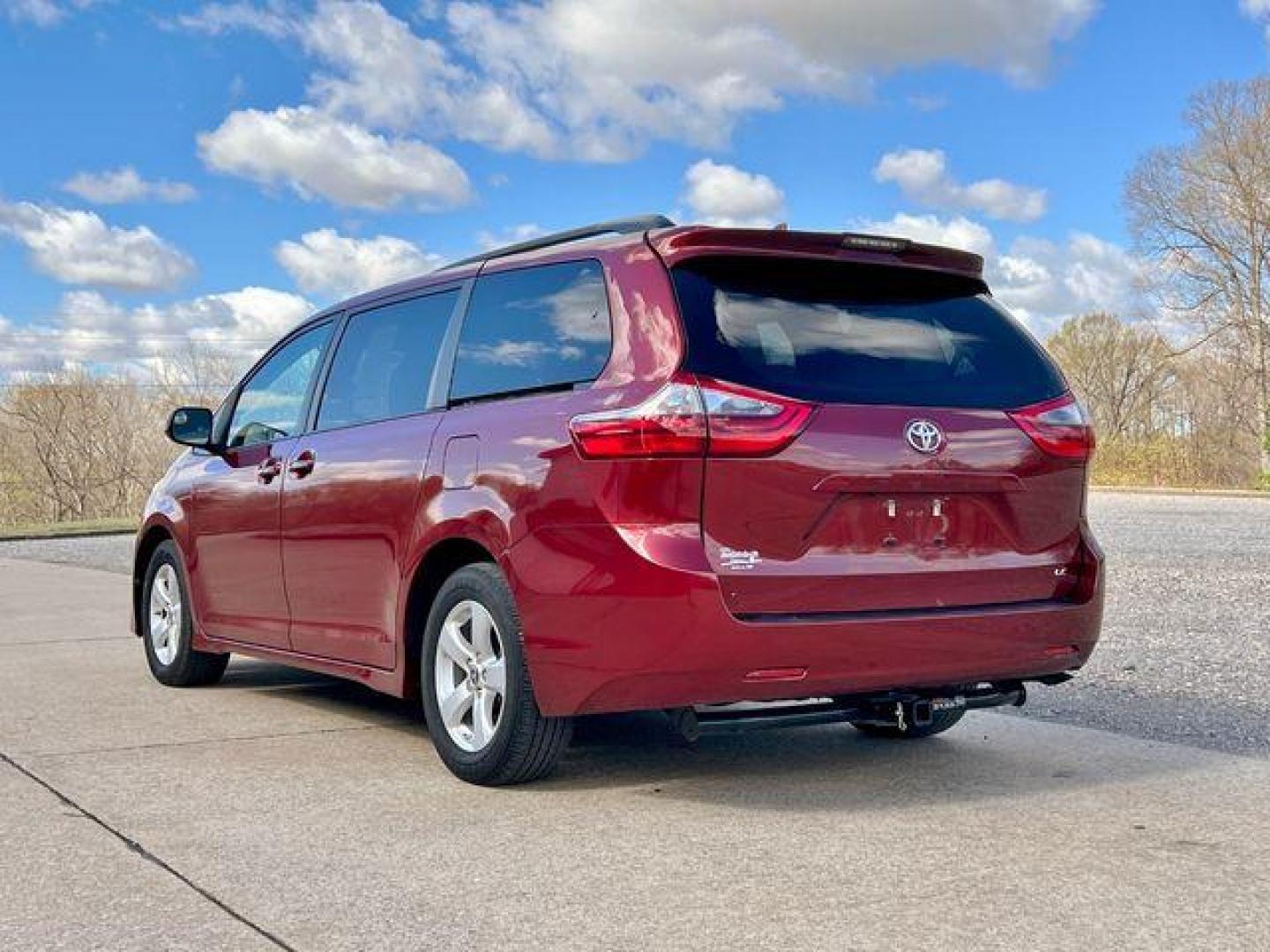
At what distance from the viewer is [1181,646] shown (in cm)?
850

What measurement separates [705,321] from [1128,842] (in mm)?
2003

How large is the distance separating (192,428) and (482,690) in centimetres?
299

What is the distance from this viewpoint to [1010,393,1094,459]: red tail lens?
480cm

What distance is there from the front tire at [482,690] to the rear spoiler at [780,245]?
1.22 metres

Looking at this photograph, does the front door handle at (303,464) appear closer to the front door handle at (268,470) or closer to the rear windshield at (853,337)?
the front door handle at (268,470)

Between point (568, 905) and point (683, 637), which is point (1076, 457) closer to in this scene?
point (683, 637)

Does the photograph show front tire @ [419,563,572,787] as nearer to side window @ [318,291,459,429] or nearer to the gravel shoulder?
side window @ [318,291,459,429]

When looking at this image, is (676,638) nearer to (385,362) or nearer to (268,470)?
(385,362)

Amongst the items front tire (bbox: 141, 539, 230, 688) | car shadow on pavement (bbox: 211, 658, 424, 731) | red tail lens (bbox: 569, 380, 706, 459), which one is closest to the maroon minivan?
red tail lens (bbox: 569, 380, 706, 459)

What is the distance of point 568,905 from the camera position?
3570mm

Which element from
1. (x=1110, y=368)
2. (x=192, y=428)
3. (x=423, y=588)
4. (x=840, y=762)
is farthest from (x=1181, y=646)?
(x=1110, y=368)

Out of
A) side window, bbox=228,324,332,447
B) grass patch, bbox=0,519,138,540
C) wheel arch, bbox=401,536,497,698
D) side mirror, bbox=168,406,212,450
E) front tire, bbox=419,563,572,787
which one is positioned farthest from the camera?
grass patch, bbox=0,519,138,540

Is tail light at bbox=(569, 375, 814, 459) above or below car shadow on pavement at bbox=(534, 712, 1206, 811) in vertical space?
above

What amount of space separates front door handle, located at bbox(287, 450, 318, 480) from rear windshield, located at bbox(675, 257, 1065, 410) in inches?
87.2
